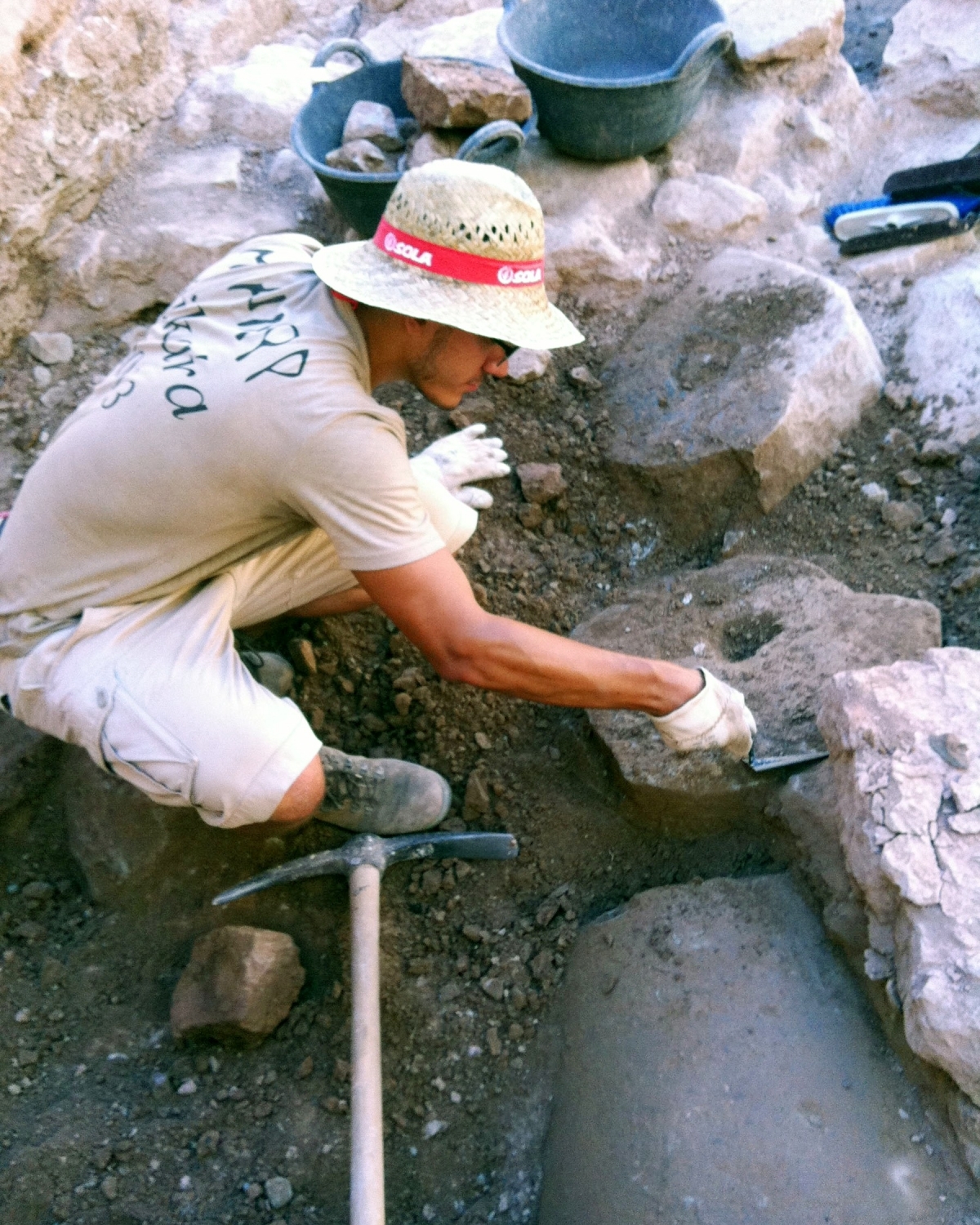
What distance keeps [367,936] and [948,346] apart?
2.09 meters

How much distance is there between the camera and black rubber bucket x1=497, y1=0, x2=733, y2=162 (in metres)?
2.89

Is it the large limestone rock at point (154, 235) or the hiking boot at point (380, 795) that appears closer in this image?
the hiking boot at point (380, 795)

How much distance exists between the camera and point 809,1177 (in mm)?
1607

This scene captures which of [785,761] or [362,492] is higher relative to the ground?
[362,492]

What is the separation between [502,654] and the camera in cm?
178

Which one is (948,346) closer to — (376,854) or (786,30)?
(786,30)

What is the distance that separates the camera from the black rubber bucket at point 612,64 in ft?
9.48

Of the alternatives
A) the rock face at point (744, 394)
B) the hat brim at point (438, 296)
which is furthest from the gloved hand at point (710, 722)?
the rock face at point (744, 394)

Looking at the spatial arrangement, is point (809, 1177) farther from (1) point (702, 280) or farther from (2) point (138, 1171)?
(1) point (702, 280)

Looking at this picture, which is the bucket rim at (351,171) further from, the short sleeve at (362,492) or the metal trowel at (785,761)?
the metal trowel at (785,761)

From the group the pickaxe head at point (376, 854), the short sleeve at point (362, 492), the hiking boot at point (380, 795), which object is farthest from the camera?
the hiking boot at point (380, 795)

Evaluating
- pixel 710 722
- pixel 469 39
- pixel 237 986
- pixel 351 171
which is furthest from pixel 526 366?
pixel 237 986

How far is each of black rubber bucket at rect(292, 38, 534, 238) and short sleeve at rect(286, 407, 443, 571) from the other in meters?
1.25

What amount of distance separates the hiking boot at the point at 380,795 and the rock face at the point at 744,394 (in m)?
0.99
